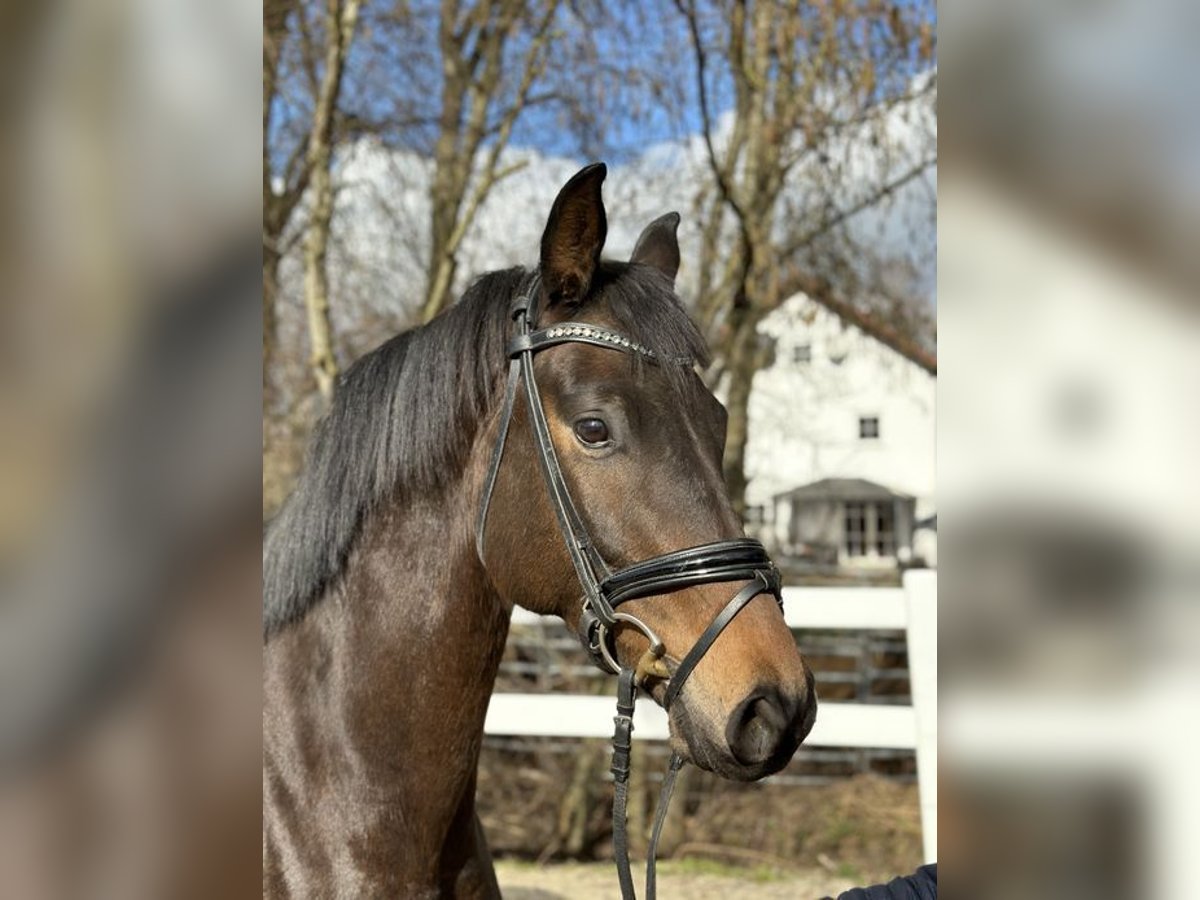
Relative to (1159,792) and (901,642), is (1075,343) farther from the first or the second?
(901,642)

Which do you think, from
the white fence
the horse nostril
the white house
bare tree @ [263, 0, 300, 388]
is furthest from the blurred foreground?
bare tree @ [263, 0, 300, 388]

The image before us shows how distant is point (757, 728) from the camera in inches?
63.3

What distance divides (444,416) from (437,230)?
4929 mm

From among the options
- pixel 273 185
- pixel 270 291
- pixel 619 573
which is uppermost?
→ pixel 273 185

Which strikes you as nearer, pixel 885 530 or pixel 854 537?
pixel 885 530

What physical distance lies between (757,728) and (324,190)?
499 cm

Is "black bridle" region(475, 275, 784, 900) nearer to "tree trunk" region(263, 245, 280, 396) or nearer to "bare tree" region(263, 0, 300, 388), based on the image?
"bare tree" region(263, 0, 300, 388)

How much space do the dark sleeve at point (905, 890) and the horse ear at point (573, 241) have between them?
117cm

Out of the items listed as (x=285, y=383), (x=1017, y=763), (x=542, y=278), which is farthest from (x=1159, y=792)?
(x=285, y=383)

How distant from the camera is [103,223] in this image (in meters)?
0.54

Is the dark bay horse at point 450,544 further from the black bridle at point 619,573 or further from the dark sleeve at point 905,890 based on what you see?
the dark sleeve at point 905,890

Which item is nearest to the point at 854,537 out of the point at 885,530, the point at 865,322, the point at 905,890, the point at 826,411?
the point at 885,530

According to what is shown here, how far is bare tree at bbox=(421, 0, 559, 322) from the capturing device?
6309 millimetres

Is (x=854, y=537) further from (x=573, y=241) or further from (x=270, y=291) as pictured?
(x=573, y=241)
